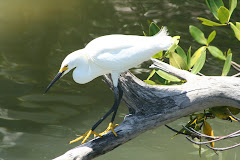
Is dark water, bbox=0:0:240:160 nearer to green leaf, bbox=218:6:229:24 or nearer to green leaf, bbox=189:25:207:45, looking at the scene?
green leaf, bbox=189:25:207:45

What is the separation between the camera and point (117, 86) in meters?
1.79

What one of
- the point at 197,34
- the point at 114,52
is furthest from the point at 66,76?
the point at 114,52

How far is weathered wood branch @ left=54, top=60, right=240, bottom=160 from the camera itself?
168cm

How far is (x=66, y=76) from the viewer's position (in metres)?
3.70

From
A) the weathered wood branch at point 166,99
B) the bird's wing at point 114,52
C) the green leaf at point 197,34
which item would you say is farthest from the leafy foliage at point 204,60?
the bird's wing at point 114,52

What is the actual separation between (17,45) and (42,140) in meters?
1.43

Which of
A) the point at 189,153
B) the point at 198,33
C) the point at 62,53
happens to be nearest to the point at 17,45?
the point at 62,53

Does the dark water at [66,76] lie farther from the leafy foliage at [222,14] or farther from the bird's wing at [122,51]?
the bird's wing at [122,51]

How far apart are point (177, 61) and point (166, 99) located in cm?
38

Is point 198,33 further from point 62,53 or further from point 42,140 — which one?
point 62,53

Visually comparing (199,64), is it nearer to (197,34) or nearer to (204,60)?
(204,60)

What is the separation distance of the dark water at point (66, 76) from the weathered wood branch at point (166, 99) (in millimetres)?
682

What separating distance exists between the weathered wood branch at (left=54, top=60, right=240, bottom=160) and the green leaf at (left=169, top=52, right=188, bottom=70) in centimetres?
26

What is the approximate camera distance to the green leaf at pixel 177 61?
2.02 meters
